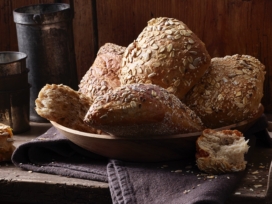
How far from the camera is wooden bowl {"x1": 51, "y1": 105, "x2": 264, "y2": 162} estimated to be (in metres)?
1.51

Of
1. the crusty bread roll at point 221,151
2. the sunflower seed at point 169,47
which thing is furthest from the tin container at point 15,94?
the crusty bread roll at point 221,151

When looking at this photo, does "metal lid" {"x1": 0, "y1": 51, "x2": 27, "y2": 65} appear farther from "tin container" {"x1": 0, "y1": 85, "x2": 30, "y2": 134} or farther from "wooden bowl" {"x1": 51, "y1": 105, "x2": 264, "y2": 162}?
"wooden bowl" {"x1": 51, "y1": 105, "x2": 264, "y2": 162}

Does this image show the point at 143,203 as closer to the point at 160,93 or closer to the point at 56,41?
the point at 160,93

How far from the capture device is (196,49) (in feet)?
5.53

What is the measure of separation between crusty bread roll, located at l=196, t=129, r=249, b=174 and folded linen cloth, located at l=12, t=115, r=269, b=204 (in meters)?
0.02

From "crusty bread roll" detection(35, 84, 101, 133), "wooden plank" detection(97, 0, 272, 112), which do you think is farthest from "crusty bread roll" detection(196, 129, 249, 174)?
"wooden plank" detection(97, 0, 272, 112)

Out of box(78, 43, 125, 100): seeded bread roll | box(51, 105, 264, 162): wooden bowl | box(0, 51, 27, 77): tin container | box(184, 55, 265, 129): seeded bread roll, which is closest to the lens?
box(51, 105, 264, 162): wooden bowl

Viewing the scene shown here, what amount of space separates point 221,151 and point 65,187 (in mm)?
438

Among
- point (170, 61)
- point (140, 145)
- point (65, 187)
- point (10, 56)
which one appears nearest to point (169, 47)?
point (170, 61)

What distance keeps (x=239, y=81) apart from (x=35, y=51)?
87 cm

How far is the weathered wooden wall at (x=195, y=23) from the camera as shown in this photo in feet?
7.07

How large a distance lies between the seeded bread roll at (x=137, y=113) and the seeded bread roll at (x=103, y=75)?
10.9 inches

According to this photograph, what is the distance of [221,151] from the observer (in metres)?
1.49

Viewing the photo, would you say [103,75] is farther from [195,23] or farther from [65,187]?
[195,23]
